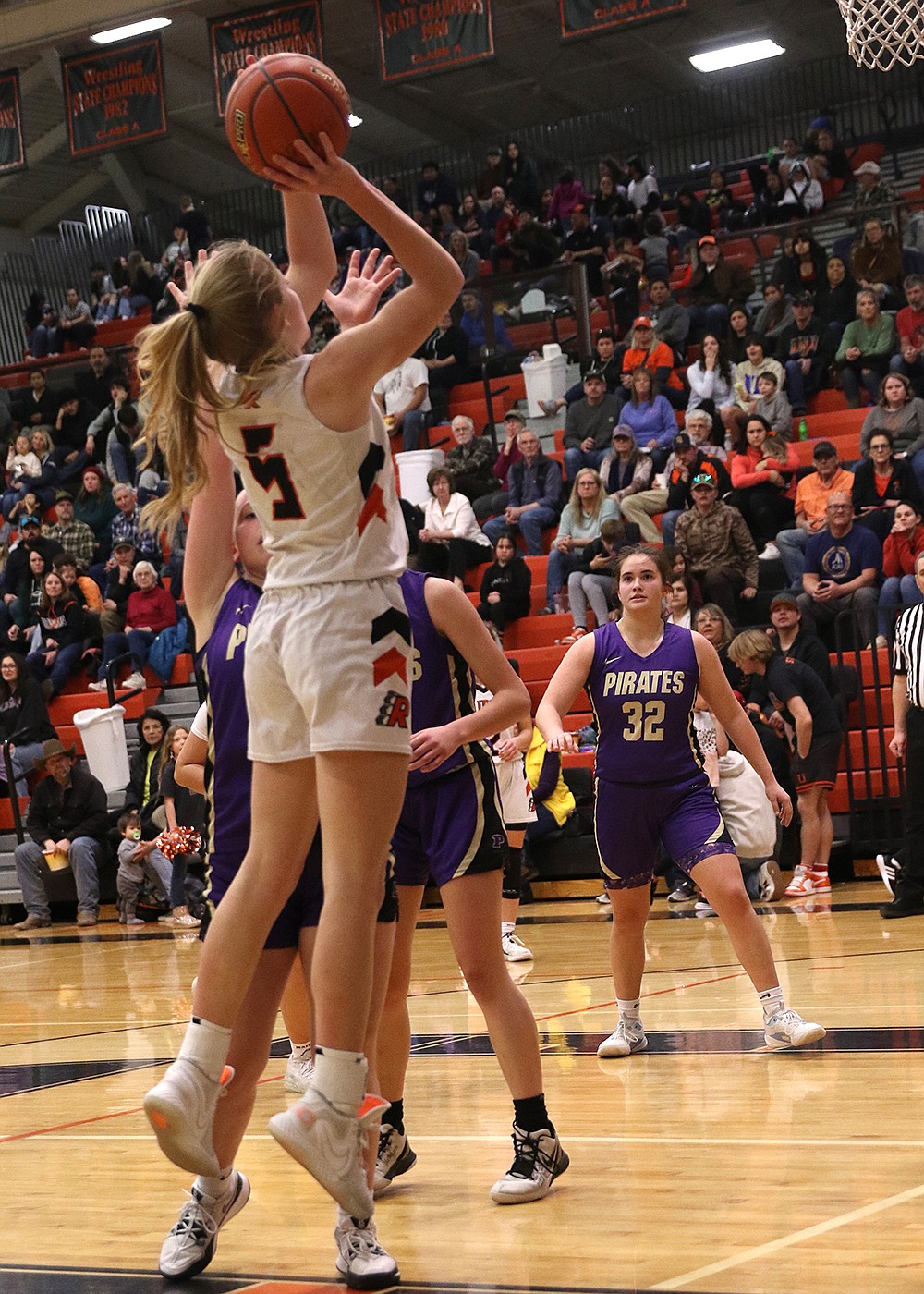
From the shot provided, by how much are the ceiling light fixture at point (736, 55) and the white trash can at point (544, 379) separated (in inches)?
343

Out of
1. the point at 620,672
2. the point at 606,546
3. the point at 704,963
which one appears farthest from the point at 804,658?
the point at 620,672

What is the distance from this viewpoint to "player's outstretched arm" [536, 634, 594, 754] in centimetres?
487

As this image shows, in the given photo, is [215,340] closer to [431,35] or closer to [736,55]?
[431,35]

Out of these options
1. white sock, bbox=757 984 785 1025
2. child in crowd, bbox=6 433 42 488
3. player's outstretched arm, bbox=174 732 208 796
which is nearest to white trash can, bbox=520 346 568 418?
child in crowd, bbox=6 433 42 488

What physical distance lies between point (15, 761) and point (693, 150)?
14.1 meters

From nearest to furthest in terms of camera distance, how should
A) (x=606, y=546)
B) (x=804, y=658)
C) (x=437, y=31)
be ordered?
(x=804, y=658)
(x=606, y=546)
(x=437, y=31)

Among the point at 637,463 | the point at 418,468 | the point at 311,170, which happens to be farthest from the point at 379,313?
the point at 418,468

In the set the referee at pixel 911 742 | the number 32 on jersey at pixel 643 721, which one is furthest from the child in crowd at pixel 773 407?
the number 32 on jersey at pixel 643 721

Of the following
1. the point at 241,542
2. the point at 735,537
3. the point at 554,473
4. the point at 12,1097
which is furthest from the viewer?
the point at 554,473

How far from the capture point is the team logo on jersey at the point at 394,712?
8.71 feet

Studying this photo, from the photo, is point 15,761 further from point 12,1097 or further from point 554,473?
point 12,1097

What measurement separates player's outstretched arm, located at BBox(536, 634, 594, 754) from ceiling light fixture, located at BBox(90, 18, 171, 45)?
1361 centimetres

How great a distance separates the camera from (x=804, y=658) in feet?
33.6

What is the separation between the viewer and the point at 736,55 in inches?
835
